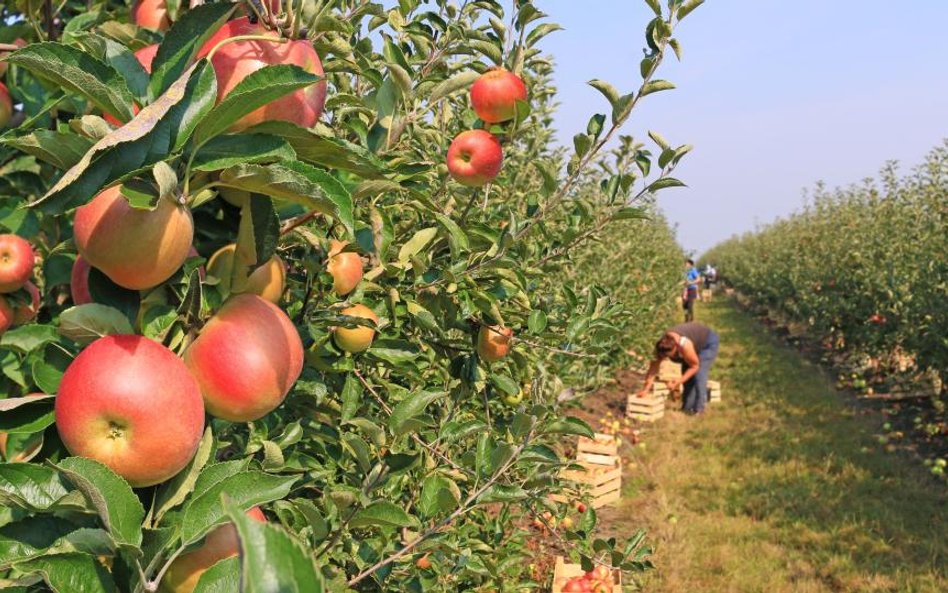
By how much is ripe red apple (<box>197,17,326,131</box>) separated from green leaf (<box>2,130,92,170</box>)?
173 millimetres

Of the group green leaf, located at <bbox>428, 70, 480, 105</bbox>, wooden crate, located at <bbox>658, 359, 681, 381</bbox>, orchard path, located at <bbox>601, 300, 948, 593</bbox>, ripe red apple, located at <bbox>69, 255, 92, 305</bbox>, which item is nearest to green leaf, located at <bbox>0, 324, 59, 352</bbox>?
ripe red apple, located at <bbox>69, 255, 92, 305</bbox>

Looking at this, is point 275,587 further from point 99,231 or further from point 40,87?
point 40,87

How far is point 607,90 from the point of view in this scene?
5.81 feet

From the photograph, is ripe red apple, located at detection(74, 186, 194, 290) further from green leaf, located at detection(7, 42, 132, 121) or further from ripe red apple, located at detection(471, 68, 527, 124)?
ripe red apple, located at detection(471, 68, 527, 124)

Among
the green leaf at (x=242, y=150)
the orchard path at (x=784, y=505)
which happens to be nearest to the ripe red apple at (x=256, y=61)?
the green leaf at (x=242, y=150)

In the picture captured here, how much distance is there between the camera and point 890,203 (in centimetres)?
1086

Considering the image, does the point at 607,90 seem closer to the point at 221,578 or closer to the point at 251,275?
the point at 251,275

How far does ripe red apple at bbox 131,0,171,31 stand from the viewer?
1162mm

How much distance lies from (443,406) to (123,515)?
50.2 inches

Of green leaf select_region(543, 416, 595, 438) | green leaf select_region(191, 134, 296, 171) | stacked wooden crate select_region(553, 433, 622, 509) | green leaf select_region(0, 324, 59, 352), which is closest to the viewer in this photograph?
green leaf select_region(191, 134, 296, 171)

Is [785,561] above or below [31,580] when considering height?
below

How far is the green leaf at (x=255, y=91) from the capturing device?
0.75 m

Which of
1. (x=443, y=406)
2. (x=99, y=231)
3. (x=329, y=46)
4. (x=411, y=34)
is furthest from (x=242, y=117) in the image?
(x=443, y=406)

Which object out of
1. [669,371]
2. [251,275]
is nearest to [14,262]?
[251,275]
